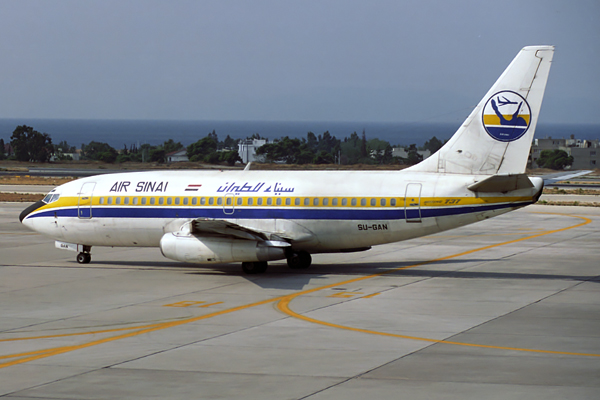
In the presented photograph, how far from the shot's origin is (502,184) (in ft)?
88.1

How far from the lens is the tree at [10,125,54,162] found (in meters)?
156

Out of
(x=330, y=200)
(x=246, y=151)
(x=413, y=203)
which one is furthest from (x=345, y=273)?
(x=246, y=151)

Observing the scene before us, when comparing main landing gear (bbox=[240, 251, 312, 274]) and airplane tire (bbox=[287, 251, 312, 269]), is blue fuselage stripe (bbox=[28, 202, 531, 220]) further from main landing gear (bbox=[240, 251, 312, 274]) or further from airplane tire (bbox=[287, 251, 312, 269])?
airplane tire (bbox=[287, 251, 312, 269])

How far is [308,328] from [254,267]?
1018 centimetres

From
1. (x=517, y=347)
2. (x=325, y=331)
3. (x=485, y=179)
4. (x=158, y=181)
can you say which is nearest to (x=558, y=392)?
(x=517, y=347)

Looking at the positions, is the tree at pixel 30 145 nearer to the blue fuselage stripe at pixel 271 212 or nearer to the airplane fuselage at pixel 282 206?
the airplane fuselage at pixel 282 206

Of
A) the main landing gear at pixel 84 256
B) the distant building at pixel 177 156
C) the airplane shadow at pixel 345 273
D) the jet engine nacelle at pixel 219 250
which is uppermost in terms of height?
the distant building at pixel 177 156

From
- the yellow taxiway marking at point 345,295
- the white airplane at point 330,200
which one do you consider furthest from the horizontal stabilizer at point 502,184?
the yellow taxiway marking at point 345,295

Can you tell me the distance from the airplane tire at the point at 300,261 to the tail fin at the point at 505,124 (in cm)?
671

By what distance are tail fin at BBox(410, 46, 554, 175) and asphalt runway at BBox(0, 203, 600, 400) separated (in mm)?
4386

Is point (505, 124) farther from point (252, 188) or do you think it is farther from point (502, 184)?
point (252, 188)

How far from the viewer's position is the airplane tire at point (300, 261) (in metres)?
31.0

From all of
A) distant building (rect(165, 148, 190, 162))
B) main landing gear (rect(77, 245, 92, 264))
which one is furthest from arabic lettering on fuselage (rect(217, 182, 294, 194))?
distant building (rect(165, 148, 190, 162))

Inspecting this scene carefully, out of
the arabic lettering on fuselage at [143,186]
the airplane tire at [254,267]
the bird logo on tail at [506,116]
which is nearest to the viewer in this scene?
the bird logo on tail at [506,116]
